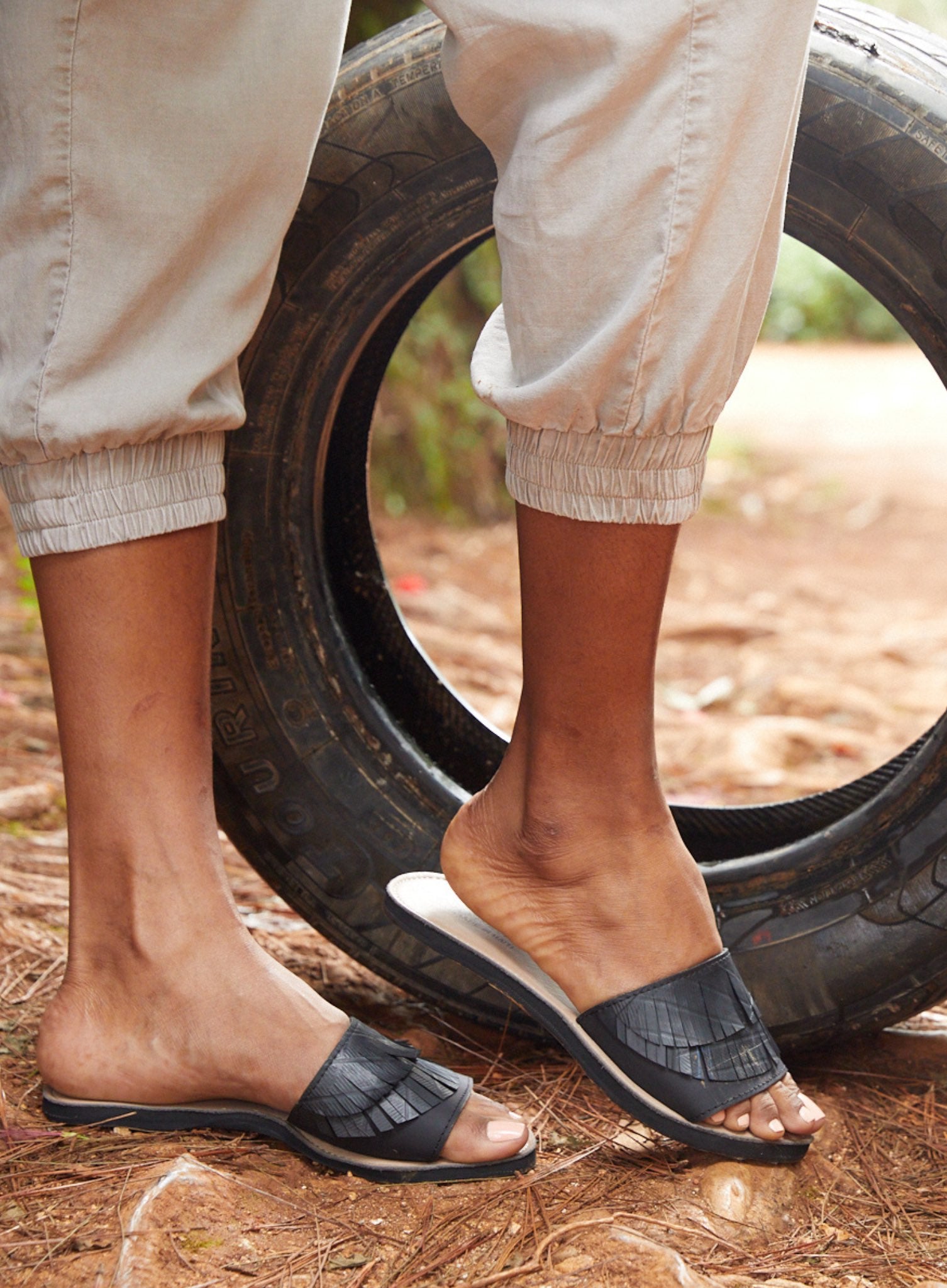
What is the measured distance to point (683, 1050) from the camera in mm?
1079

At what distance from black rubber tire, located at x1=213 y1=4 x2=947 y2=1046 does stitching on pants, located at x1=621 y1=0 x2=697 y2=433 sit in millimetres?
427

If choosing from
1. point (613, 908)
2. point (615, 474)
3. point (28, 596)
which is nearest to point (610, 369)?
point (615, 474)

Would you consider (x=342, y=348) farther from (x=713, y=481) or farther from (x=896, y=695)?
(x=713, y=481)

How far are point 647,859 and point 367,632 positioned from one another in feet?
2.07

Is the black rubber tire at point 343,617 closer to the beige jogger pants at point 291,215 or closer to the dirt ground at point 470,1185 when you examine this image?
the dirt ground at point 470,1185

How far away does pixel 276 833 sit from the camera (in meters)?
1.41

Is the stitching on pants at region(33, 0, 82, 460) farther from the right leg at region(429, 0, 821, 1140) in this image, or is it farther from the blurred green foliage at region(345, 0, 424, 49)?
the blurred green foliage at region(345, 0, 424, 49)

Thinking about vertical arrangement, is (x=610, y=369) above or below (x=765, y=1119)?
above

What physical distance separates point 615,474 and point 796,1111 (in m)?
0.58

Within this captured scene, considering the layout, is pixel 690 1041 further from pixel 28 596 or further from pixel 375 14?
pixel 375 14

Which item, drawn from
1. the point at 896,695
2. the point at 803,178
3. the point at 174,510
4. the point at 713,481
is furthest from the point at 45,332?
the point at 713,481

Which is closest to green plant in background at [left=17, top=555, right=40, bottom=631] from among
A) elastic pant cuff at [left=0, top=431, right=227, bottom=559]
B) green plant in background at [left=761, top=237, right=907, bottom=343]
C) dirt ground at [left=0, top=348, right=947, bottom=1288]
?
dirt ground at [left=0, top=348, right=947, bottom=1288]

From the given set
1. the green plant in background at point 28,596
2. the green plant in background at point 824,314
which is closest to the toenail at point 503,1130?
the green plant in background at point 28,596

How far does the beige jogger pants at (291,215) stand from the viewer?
88 centimetres
